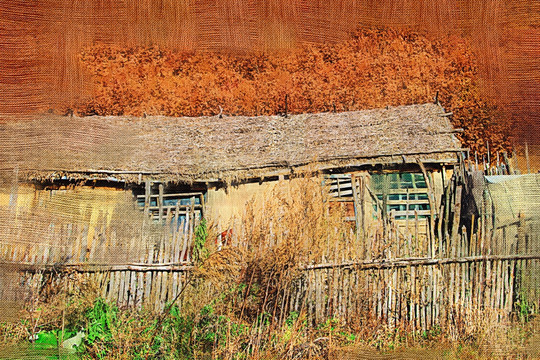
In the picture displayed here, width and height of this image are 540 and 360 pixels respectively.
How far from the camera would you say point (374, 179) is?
12375 millimetres

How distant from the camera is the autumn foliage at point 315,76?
277 inches

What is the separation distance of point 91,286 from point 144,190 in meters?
5.83

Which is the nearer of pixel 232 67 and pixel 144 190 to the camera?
pixel 232 67

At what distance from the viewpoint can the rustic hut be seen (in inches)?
405

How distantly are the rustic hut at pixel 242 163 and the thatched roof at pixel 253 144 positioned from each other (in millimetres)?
27

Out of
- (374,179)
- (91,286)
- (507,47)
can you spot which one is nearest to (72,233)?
(91,286)

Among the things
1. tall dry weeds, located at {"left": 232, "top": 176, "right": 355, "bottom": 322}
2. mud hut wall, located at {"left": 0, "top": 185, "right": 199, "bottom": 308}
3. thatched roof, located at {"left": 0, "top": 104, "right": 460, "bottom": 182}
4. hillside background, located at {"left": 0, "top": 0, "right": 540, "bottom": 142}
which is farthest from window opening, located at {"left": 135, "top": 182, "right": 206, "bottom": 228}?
tall dry weeds, located at {"left": 232, "top": 176, "right": 355, "bottom": 322}

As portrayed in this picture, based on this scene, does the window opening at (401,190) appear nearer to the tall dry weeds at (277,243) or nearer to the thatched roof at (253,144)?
the thatched roof at (253,144)

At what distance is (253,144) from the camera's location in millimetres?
13469

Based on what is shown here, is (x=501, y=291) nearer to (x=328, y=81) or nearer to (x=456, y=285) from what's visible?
(x=456, y=285)

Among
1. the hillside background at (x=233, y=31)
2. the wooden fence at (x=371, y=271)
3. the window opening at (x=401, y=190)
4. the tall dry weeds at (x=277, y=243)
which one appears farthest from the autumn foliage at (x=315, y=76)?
the tall dry weeds at (x=277, y=243)

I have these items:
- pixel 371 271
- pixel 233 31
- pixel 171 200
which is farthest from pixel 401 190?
pixel 233 31

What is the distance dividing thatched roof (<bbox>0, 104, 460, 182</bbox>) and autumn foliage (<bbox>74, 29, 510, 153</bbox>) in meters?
0.95

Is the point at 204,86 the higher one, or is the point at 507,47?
the point at 204,86
